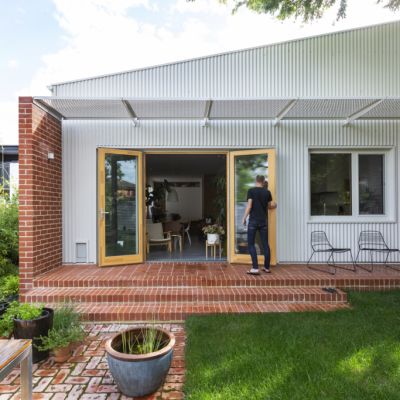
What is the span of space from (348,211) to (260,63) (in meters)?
3.34

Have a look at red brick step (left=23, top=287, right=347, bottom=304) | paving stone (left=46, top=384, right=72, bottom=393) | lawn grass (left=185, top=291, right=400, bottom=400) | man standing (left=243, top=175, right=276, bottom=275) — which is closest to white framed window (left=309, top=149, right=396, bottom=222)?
man standing (left=243, top=175, right=276, bottom=275)

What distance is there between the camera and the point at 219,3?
5578 mm

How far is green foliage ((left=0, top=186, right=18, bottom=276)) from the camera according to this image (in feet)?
14.9

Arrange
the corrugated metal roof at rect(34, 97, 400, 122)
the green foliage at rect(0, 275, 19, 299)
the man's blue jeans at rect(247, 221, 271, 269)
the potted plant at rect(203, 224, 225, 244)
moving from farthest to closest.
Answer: the potted plant at rect(203, 224, 225, 244) → the man's blue jeans at rect(247, 221, 271, 269) → the corrugated metal roof at rect(34, 97, 400, 122) → the green foliage at rect(0, 275, 19, 299)

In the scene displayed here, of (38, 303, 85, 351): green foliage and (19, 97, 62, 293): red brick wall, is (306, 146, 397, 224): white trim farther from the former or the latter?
(19, 97, 62, 293): red brick wall

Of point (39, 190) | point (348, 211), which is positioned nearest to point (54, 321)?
point (39, 190)

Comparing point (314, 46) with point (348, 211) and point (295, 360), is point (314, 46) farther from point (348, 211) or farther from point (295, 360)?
point (295, 360)

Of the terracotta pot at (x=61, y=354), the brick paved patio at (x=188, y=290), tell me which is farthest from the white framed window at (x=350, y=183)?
the terracotta pot at (x=61, y=354)

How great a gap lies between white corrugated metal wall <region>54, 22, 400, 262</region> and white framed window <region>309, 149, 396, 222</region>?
0.20 m

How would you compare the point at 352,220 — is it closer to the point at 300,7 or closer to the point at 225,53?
the point at 225,53

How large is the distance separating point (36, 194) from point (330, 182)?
205 inches

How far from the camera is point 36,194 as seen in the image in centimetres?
412

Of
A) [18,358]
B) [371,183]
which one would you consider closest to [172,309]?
[18,358]

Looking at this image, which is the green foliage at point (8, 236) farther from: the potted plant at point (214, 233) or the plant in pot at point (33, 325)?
the potted plant at point (214, 233)
